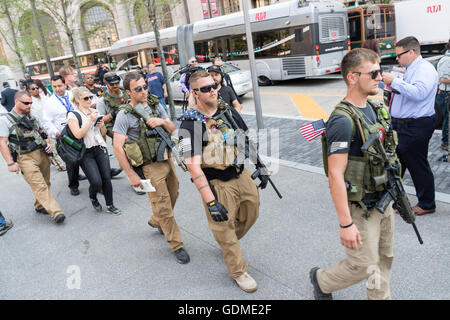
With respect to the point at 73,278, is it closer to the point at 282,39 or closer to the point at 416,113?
the point at 416,113

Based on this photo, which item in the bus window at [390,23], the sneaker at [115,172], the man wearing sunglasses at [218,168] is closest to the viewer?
the man wearing sunglasses at [218,168]

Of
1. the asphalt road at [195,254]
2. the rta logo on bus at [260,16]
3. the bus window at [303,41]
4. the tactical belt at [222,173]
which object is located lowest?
the asphalt road at [195,254]

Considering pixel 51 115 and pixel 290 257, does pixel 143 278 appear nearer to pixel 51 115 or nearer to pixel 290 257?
pixel 290 257

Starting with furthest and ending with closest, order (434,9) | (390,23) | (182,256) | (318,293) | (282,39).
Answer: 1. (390,23)
2. (434,9)
3. (282,39)
4. (182,256)
5. (318,293)

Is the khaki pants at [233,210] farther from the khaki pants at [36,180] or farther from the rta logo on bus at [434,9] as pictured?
the rta logo on bus at [434,9]

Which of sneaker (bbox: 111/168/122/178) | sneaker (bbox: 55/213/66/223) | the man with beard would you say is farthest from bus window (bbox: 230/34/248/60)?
sneaker (bbox: 55/213/66/223)

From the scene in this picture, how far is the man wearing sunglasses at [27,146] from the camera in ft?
15.0

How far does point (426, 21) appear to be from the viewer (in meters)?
16.4

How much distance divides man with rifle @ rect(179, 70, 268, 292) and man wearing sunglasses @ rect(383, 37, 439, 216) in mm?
1781

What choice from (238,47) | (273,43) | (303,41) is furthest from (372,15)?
(238,47)

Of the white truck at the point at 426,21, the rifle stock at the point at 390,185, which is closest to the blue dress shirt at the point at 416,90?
the rifle stock at the point at 390,185

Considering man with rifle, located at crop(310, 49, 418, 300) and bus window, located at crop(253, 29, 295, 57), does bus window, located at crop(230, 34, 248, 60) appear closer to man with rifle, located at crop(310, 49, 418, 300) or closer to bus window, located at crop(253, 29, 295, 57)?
bus window, located at crop(253, 29, 295, 57)

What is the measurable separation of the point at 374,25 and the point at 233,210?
1686cm

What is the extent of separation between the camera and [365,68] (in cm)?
215
